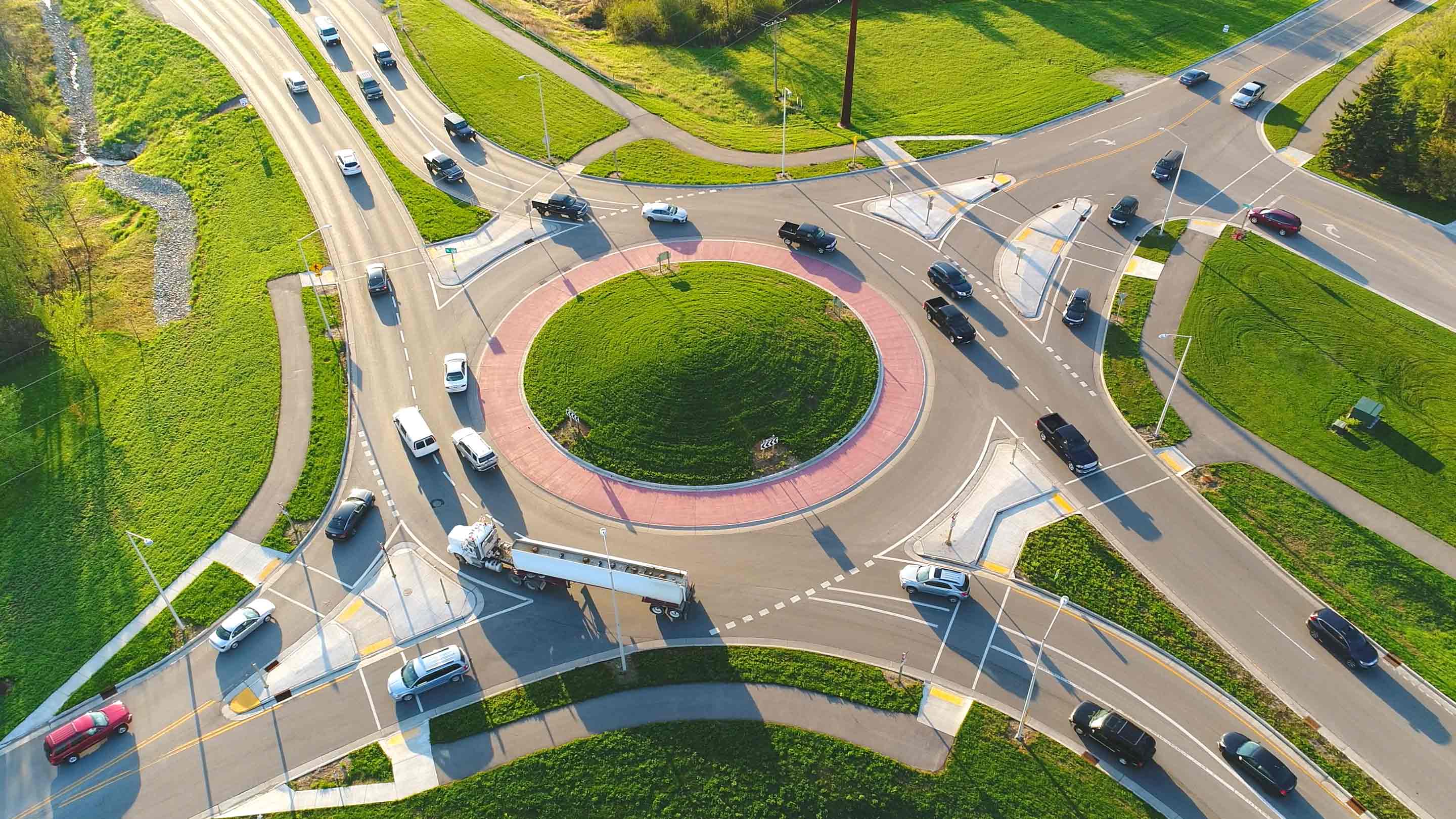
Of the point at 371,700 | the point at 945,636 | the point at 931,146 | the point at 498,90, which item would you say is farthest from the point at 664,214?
the point at 371,700

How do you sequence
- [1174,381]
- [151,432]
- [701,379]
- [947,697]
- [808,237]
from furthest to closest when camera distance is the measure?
1. [808,237]
2. [151,432]
3. [1174,381]
4. [701,379]
5. [947,697]

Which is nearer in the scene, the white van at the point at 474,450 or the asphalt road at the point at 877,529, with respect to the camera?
the asphalt road at the point at 877,529

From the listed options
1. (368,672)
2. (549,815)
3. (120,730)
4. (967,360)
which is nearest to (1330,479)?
(967,360)

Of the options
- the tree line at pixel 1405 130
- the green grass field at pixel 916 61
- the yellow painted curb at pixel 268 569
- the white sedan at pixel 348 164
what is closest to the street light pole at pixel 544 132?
the green grass field at pixel 916 61

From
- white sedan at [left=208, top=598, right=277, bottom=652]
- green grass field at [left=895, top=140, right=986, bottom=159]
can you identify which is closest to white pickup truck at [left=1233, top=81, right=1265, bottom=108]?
green grass field at [left=895, top=140, right=986, bottom=159]

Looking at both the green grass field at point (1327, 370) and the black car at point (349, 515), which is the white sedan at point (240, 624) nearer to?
the black car at point (349, 515)

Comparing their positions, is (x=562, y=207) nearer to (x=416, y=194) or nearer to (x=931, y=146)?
(x=416, y=194)

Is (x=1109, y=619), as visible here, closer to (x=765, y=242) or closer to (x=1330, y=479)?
(x=1330, y=479)

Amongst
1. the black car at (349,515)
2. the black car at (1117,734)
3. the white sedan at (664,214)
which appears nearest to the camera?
the black car at (1117,734)
